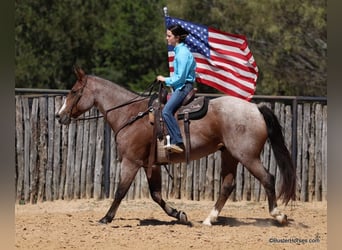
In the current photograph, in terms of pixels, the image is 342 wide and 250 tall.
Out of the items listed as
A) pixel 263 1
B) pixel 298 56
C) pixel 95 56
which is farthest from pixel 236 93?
pixel 95 56

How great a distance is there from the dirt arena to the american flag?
181 cm

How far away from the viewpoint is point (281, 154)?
25.5 ft

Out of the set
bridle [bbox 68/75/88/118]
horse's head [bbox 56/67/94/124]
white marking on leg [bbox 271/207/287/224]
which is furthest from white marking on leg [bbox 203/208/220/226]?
bridle [bbox 68/75/88/118]

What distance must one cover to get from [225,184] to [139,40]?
34.3 feet

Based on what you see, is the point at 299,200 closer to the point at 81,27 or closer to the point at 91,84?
the point at 91,84

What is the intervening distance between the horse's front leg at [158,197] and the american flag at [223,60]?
1.44 meters

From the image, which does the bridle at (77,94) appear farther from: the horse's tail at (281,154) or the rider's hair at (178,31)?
the horse's tail at (281,154)

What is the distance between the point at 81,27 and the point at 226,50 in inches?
398

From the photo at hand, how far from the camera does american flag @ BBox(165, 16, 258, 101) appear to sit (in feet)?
27.3

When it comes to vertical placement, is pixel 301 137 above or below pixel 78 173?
above

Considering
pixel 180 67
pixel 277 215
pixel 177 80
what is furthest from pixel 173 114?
pixel 277 215

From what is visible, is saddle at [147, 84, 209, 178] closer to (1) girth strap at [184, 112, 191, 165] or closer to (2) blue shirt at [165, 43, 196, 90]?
(1) girth strap at [184, 112, 191, 165]

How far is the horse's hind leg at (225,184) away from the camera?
7.80 metres

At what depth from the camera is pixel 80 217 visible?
8570mm
